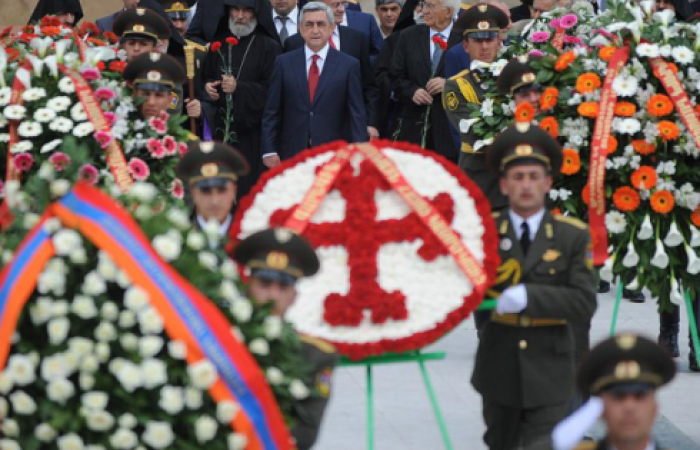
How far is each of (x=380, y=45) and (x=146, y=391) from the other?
32.5 ft

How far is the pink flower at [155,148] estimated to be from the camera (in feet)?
26.1

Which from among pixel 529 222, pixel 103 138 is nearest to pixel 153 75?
pixel 103 138

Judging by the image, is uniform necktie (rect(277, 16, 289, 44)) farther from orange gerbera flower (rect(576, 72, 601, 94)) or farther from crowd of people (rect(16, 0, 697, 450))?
orange gerbera flower (rect(576, 72, 601, 94))

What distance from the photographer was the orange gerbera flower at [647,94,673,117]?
7.61m

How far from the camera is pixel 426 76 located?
1235 centimetres

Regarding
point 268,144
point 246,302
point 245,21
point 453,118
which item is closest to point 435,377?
point 453,118

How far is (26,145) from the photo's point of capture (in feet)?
25.3

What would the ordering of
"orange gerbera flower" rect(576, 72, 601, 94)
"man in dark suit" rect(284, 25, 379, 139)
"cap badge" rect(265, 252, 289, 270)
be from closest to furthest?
1. "cap badge" rect(265, 252, 289, 270)
2. "orange gerbera flower" rect(576, 72, 601, 94)
3. "man in dark suit" rect(284, 25, 379, 139)

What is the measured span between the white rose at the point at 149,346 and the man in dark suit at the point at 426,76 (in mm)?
7976

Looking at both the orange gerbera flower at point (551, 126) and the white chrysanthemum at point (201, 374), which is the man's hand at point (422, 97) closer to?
the orange gerbera flower at point (551, 126)

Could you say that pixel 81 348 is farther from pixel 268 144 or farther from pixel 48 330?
pixel 268 144

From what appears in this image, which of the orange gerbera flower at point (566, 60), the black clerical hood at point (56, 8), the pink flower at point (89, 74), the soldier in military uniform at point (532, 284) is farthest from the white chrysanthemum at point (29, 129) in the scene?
the black clerical hood at point (56, 8)

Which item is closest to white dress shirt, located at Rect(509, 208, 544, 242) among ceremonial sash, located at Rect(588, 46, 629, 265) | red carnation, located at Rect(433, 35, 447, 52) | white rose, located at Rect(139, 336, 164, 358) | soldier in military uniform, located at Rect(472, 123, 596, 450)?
soldier in military uniform, located at Rect(472, 123, 596, 450)

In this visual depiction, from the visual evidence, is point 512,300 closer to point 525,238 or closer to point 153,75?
point 525,238
